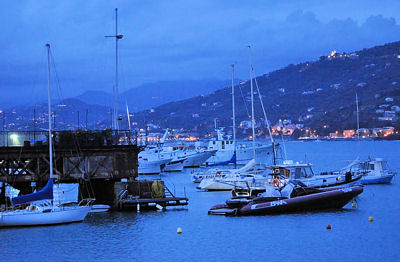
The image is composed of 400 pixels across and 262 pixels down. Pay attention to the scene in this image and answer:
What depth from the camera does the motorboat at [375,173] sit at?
6606 cm

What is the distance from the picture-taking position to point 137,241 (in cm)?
3541

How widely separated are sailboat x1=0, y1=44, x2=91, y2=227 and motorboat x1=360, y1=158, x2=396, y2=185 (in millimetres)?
34074

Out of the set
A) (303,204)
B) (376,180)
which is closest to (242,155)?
(376,180)

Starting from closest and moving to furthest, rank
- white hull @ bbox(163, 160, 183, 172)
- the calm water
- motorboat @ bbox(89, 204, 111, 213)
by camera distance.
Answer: the calm water
motorboat @ bbox(89, 204, 111, 213)
white hull @ bbox(163, 160, 183, 172)

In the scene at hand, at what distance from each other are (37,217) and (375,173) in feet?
125

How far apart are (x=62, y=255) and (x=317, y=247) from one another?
36.9ft

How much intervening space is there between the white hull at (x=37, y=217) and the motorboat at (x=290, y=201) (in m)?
9.83

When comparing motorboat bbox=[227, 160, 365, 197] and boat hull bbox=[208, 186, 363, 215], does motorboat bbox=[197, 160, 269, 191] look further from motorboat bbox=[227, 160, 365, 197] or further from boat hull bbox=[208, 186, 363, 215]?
boat hull bbox=[208, 186, 363, 215]

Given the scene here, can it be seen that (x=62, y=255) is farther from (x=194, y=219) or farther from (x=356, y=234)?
(x=356, y=234)

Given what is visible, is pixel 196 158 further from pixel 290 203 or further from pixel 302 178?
pixel 290 203

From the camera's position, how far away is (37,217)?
3691cm

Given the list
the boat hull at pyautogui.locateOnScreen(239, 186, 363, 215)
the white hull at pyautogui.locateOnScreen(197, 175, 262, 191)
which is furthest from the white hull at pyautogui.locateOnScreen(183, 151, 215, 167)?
the boat hull at pyautogui.locateOnScreen(239, 186, 363, 215)

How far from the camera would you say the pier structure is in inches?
Answer: 1662

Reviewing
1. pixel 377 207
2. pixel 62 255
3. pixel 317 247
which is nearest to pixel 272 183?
pixel 377 207
